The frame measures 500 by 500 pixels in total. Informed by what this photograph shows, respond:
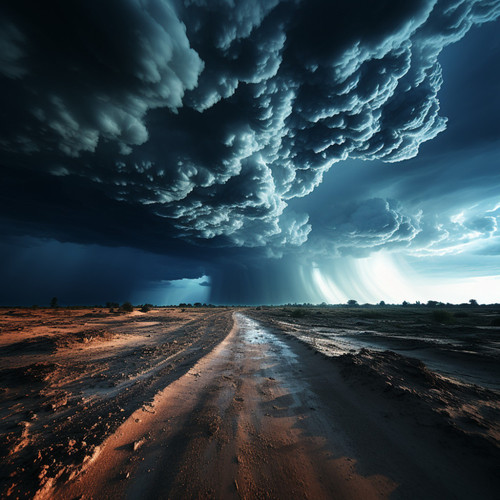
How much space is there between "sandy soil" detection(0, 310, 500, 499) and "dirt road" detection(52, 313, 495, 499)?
0.7 inches

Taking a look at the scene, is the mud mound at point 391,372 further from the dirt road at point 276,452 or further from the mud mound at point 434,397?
the dirt road at point 276,452

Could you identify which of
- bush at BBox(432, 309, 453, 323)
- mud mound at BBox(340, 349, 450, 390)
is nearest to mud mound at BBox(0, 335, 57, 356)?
mud mound at BBox(340, 349, 450, 390)

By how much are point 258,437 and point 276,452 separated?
0.47 metres

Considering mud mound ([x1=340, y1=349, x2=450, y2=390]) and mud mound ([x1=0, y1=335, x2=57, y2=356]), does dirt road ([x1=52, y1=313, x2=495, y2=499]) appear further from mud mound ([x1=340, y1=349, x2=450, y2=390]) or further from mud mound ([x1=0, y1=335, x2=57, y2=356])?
mud mound ([x1=0, y1=335, x2=57, y2=356])

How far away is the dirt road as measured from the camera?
2.54 meters

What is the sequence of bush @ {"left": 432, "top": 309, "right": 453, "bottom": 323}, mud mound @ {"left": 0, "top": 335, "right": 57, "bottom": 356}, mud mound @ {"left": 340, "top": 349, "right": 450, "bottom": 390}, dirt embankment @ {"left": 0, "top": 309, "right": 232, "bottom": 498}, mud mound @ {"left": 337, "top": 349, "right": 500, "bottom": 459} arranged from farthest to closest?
bush @ {"left": 432, "top": 309, "right": 453, "bottom": 323}, mud mound @ {"left": 0, "top": 335, "right": 57, "bottom": 356}, mud mound @ {"left": 340, "top": 349, "right": 450, "bottom": 390}, mud mound @ {"left": 337, "top": 349, "right": 500, "bottom": 459}, dirt embankment @ {"left": 0, "top": 309, "right": 232, "bottom": 498}

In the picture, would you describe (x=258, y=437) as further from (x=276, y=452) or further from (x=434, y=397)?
(x=434, y=397)

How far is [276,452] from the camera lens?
3.23 m

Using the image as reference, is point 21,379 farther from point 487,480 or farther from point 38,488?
point 487,480

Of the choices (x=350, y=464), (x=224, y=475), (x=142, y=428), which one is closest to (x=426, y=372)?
(x=350, y=464)

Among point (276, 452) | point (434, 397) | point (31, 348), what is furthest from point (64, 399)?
point (434, 397)

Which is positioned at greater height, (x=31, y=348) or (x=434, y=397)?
(x=434, y=397)

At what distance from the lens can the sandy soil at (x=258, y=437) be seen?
2.57 metres

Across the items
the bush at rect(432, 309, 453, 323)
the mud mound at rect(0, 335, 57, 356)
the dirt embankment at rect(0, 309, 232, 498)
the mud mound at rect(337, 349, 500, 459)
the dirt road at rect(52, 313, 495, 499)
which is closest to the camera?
the dirt road at rect(52, 313, 495, 499)
